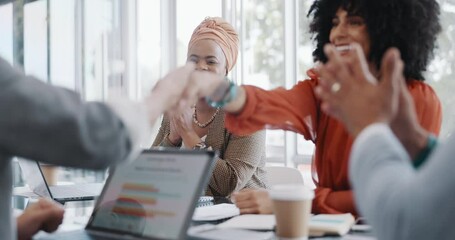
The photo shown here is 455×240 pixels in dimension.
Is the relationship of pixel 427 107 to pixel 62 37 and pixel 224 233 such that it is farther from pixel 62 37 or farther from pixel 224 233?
pixel 62 37

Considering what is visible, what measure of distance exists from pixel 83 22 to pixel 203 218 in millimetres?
3693

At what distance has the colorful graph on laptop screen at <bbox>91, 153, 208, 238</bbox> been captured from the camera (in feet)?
3.20

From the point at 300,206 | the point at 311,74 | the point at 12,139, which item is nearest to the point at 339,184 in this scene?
the point at 311,74

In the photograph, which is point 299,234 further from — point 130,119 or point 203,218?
point 130,119

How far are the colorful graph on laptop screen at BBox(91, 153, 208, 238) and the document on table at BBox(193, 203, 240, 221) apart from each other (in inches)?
7.7

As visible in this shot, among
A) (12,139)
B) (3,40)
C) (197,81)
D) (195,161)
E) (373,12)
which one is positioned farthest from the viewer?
(3,40)

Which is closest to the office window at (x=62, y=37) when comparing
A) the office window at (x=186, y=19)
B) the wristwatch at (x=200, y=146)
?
the office window at (x=186, y=19)

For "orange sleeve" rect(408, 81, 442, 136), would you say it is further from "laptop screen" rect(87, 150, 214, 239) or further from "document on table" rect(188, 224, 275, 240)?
"laptop screen" rect(87, 150, 214, 239)

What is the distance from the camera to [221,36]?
2.36 meters

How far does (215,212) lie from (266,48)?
2443 mm

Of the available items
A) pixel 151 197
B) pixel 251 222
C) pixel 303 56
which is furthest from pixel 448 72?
pixel 151 197

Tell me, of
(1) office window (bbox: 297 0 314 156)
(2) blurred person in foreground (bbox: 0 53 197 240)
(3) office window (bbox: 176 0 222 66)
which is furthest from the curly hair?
(3) office window (bbox: 176 0 222 66)

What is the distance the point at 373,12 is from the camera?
1.36m

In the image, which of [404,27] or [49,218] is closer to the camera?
[49,218]
